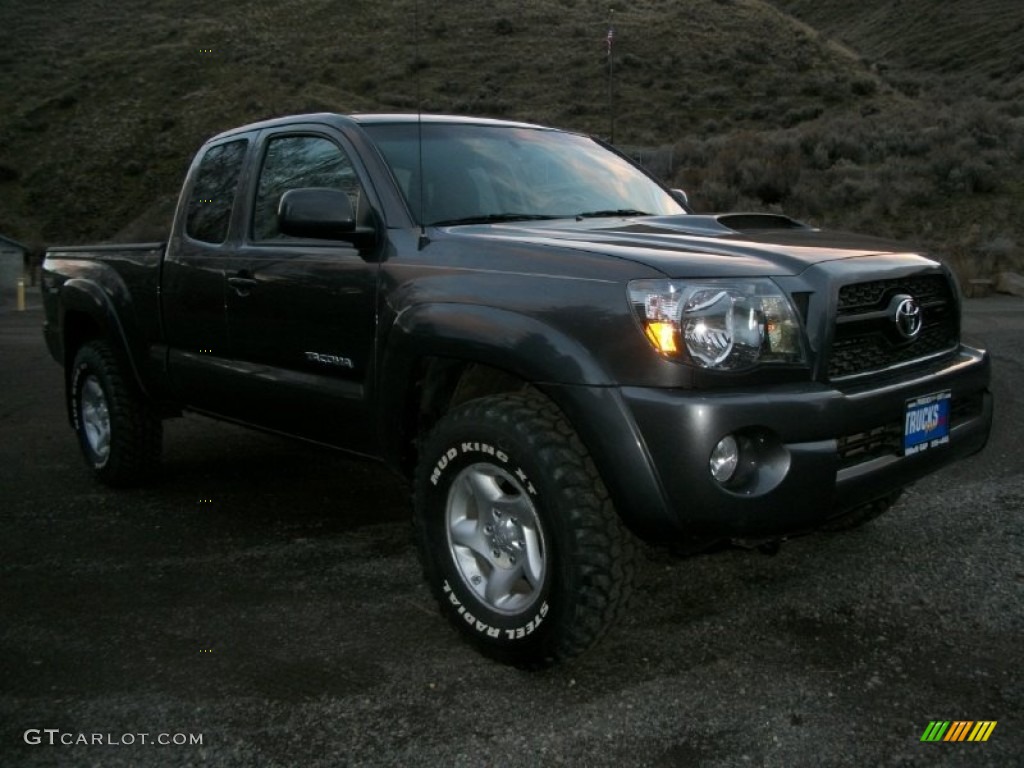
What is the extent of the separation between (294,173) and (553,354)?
6.44ft

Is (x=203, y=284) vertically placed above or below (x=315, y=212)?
below

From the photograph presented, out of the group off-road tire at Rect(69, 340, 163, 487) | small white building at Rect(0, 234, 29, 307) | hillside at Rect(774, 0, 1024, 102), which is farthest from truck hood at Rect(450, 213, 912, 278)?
hillside at Rect(774, 0, 1024, 102)

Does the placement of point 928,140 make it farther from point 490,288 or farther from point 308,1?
point 308,1

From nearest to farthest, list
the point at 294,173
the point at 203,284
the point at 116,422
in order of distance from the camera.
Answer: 1. the point at 294,173
2. the point at 203,284
3. the point at 116,422

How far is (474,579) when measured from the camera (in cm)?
340

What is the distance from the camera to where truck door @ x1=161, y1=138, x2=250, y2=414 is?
4.61m

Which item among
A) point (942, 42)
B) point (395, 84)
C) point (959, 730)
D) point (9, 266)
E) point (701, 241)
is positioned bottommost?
point (9, 266)

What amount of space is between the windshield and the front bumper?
1.44 m

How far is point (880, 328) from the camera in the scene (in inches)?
130

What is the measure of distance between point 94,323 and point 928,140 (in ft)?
78.3

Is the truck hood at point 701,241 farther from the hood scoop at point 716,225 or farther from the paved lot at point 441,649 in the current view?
the paved lot at point 441,649

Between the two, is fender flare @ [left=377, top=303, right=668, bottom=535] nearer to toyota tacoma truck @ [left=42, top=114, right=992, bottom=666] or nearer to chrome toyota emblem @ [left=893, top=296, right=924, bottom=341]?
toyota tacoma truck @ [left=42, top=114, right=992, bottom=666]

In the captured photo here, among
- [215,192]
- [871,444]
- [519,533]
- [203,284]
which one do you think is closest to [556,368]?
[519,533]

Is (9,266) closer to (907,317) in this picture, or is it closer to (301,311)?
(301,311)
